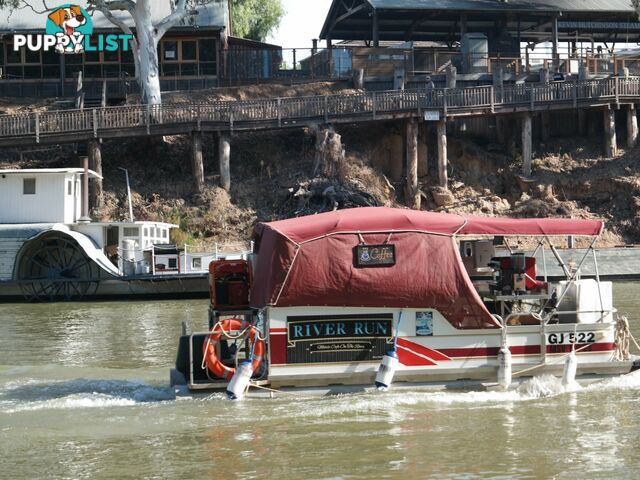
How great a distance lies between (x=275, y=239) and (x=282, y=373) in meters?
1.85

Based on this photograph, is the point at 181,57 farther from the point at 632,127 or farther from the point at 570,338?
the point at 570,338

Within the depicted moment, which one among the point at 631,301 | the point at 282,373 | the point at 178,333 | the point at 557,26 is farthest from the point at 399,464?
the point at 557,26

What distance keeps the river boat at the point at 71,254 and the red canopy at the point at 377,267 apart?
18.3 metres

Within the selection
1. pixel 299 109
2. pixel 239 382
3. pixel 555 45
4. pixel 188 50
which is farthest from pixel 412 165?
pixel 239 382

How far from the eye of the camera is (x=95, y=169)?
42000mm

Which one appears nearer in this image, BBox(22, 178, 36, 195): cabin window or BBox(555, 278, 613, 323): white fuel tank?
BBox(555, 278, 613, 323): white fuel tank

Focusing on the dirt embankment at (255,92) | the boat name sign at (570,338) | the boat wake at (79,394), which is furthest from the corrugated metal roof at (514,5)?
the boat name sign at (570,338)

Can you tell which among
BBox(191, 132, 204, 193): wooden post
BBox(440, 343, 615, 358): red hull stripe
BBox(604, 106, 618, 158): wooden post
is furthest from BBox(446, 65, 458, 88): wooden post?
BBox(440, 343, 615, 358): red hull stripe

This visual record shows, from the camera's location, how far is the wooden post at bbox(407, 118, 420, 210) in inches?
1711

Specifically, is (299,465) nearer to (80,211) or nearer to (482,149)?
(80,211)

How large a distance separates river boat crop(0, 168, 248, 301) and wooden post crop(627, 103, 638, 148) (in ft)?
62.9

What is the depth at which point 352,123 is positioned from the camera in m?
44.9

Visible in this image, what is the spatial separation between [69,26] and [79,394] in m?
36.8

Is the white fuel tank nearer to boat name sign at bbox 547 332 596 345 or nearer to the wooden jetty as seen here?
boat name sign at bbox 547 332 596 345
